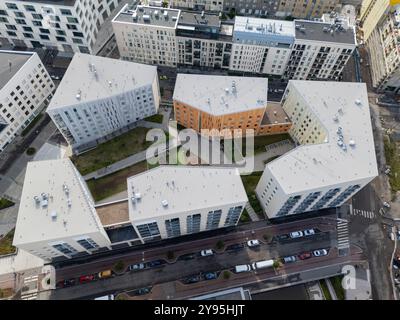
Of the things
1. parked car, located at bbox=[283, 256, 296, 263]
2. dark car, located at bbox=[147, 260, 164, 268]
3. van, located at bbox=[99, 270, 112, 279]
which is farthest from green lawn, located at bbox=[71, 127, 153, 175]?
parked car, located at bbox=[283, 256, 296, 263]

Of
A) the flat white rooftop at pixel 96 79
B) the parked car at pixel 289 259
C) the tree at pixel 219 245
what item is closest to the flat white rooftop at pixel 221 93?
the flat white rooftop at pixel 96 79

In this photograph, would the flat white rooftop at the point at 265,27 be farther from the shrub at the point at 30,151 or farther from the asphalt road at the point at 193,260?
the shrub at the point at 30,151

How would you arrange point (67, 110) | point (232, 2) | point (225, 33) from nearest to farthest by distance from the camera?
point (67, 110)
point (225, 33)
point (232, 2)

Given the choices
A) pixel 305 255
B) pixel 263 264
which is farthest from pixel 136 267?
pixel 305 255

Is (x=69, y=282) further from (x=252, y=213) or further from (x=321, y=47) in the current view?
(x=321, y=47)

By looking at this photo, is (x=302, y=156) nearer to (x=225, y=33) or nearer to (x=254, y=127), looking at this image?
(x=254, y=127)
